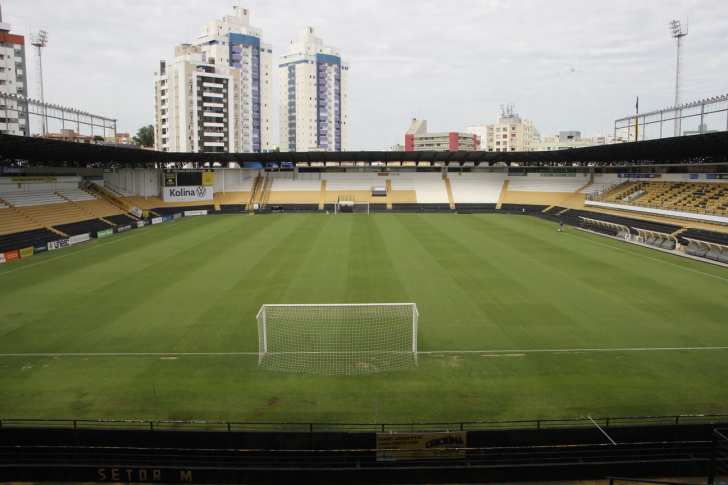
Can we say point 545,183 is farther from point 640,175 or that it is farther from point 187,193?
point 187,193

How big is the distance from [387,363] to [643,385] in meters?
7.02

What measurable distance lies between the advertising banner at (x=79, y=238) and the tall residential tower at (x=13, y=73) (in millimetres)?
57059

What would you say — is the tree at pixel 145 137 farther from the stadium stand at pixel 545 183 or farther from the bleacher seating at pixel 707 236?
the bleacher seating at pixel 707 236

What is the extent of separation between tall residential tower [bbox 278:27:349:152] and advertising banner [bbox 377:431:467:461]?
413 feet

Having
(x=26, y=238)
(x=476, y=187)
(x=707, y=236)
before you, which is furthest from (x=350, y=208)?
(x=707, y=236)

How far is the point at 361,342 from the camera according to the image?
52.7ft

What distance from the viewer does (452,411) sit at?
11.8 meters

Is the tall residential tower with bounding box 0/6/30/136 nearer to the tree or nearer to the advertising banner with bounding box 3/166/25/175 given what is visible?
the tree

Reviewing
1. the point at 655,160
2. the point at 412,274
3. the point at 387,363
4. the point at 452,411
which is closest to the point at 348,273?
the point at 412,274

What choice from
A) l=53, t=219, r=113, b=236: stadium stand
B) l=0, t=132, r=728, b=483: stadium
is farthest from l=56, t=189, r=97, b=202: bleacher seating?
→ l=53, t=219, r=113, b=236: stadium stand

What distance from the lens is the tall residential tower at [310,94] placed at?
434ft

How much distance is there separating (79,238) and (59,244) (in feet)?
8.24

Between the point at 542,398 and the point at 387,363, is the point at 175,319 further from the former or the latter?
the point at 542,398

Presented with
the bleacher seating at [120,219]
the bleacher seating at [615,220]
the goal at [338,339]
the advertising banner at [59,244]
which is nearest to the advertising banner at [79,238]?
the advertising banner at [59,244]
